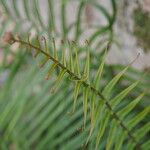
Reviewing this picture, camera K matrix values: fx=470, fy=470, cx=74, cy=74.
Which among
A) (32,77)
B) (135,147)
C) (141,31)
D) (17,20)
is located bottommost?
(135,147)

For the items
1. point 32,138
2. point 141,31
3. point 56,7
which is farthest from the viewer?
point 56,7

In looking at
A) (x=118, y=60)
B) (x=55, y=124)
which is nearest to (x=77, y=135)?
(x=55, y=124)

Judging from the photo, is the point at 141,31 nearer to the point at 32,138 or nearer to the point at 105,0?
the point at 105,0

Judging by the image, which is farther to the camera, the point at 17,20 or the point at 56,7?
the point at 56,7

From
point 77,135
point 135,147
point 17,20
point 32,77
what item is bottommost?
point 135,147

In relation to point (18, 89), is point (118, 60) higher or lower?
lower

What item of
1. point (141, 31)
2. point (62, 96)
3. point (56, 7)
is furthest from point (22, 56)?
point (56, 7)

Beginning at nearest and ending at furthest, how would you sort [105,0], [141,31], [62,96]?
[62,96], [141,31], [105,0]

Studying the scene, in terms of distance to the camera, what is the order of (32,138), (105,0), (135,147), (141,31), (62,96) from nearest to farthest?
(135,147) < (62,96) < (32,138) < (141,31) < (105,0)

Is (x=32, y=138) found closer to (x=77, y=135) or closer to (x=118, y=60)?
(x=77, y=135)
